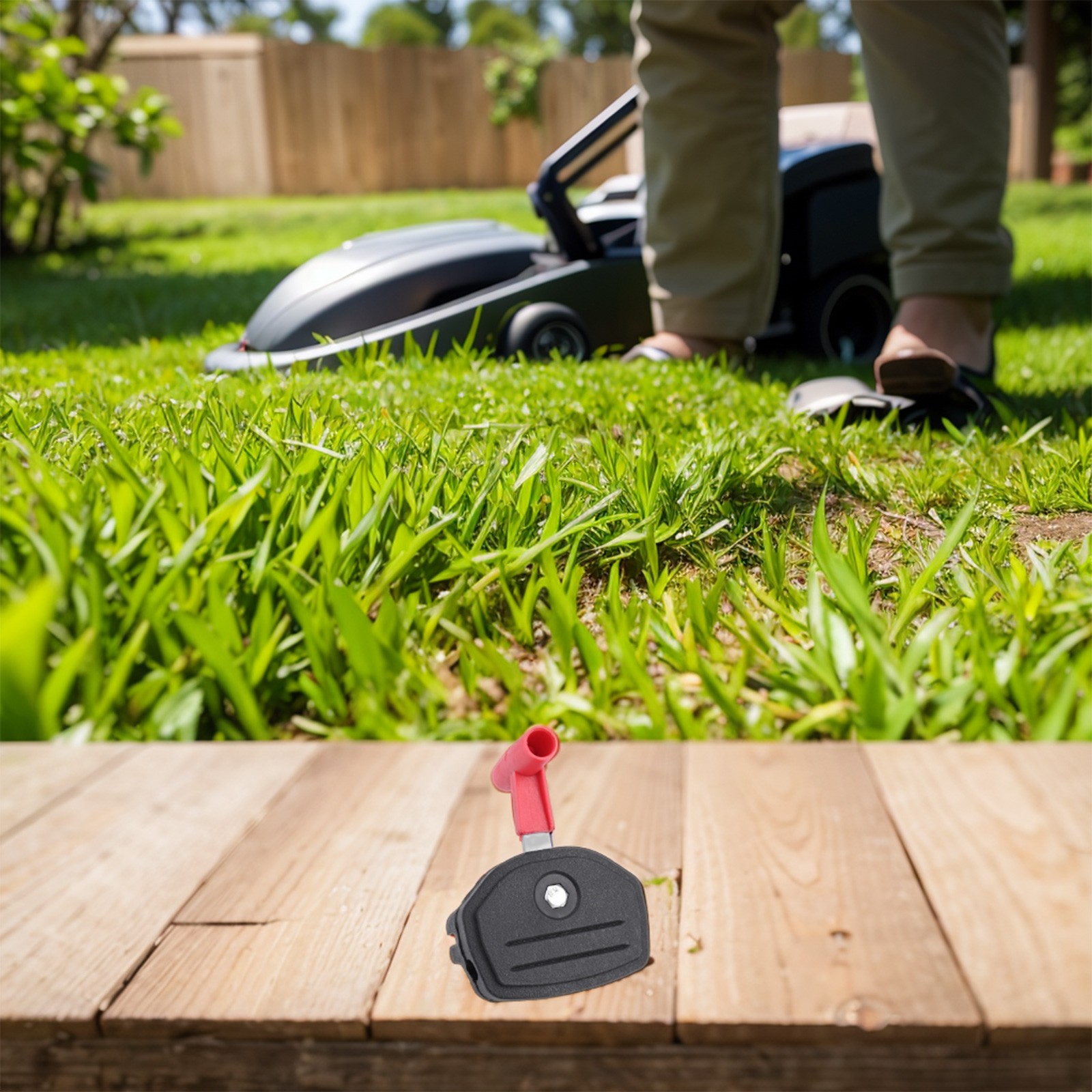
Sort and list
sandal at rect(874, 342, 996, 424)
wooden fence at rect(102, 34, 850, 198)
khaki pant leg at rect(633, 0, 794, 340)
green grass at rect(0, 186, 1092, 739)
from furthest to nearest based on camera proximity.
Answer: wooden fence at rect(102, 34, 850, 198) → khaki pant leg at rect(633, 0, 794, 340) → sandal at rect(874, 342, 996, 424) → green grass at rect(0, 186, 1092, 739)

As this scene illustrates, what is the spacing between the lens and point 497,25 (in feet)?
103

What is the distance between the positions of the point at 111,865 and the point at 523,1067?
415 mm

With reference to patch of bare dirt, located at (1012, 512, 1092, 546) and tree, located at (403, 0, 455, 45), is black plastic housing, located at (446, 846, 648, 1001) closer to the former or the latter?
patch of bare dirt, located at (1012, 512, 1092, 546)

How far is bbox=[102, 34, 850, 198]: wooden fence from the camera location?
12.4 metres

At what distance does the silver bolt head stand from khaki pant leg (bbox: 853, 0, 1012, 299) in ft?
6.45

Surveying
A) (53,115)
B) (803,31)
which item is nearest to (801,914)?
(53,115)

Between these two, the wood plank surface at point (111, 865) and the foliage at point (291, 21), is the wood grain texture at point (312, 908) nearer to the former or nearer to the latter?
the wood plank surface at point (111, 865)

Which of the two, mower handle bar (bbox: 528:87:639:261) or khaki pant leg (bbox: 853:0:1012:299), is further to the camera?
mower handle bar (bbox: 528:87:639:261)

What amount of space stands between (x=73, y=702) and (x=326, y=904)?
29cm

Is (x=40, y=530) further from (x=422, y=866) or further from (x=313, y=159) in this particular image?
(x=313, y=159)

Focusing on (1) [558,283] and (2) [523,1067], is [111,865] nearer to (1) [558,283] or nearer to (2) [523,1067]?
(2) [523,1067]

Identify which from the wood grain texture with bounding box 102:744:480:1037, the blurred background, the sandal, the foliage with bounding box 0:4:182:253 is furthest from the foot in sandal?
the blurred background

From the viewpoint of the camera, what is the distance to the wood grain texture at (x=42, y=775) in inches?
40.3

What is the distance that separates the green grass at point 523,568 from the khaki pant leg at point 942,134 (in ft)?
1.72
